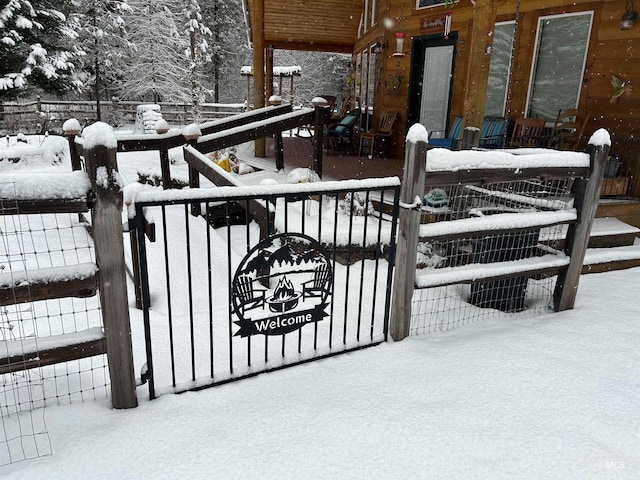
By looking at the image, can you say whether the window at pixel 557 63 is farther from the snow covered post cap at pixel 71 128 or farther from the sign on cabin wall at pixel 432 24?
the snow covered post cap at pixel 71 128

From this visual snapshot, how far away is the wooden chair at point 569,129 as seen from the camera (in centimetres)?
732

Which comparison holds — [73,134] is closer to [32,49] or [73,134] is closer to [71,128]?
[71,128]

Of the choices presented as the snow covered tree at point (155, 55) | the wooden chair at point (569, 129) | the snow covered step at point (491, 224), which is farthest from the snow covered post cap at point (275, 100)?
the snow covered tree at point (155, 55)

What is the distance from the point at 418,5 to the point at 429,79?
Result: 1543mm

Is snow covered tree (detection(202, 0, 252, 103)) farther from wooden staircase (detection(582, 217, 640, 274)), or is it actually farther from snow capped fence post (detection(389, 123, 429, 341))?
snow capped fence post (detection(389, 123, 429, 341))

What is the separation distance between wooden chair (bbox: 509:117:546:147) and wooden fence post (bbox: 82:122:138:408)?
6906 millimetres

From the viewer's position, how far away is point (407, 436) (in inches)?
97.9

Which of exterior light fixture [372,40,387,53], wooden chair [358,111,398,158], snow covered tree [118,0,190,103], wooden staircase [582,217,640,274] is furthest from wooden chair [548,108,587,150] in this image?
snow covered tree [118,0,190,103]

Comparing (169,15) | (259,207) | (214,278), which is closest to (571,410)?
(259,207)

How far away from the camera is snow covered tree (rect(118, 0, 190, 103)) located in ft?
81.3

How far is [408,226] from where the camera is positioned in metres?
3.31

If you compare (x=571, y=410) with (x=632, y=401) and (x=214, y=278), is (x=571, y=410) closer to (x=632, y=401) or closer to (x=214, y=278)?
(x=632, y=401)

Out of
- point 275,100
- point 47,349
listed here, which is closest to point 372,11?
point 275,100

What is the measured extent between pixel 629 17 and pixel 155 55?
2421 centimetres
